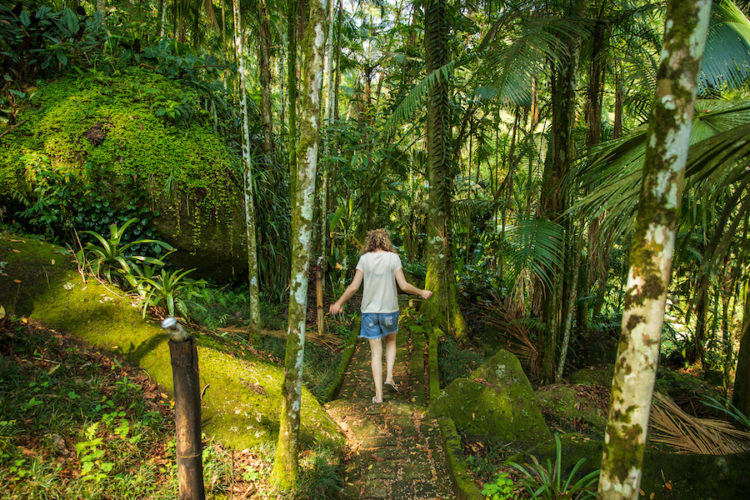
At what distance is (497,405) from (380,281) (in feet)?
5.49

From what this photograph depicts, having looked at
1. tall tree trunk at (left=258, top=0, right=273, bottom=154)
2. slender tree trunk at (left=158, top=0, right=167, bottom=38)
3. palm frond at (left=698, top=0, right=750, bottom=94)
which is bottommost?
palm frond at (left=698, top=0, right=750, bottom=94)

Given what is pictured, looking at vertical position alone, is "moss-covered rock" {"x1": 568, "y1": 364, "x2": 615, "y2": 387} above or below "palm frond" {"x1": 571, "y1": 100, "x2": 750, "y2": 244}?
below

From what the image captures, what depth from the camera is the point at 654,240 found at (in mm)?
1448

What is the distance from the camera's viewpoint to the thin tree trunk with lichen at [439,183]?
640 cm

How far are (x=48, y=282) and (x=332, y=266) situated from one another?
4820mm

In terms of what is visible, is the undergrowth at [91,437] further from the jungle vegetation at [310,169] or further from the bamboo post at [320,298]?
the bamboo post at [320,298]

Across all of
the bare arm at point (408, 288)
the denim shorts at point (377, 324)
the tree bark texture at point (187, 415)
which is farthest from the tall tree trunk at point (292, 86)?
the denim shorts at point (377, 324)

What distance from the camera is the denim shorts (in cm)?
433

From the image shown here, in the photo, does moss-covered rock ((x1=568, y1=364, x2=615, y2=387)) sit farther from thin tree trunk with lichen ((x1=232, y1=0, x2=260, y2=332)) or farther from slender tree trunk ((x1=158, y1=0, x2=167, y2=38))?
slender tree trunk ((x1=158, y1=0, x2=167, y2=38))

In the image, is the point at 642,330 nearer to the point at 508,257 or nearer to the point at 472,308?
the point at 508,257

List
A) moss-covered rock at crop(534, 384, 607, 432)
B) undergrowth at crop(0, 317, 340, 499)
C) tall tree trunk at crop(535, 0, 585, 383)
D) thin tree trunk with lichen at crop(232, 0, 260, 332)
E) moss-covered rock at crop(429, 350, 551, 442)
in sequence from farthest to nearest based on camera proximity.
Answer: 1. tall tree trunk at crop(535, 0, 585, 383)
2. thin tree trunk with lichen at crop(232, 0, 260, 332)
3. moss-covered rock at crop(534, 384, 607, 432)
4. moss-covered rock at crop(429, 350, 551, 442)
5. undergrowth at crop(0, 317, 340, 499)

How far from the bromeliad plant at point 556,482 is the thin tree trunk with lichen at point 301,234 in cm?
157

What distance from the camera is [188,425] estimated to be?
1987 mm

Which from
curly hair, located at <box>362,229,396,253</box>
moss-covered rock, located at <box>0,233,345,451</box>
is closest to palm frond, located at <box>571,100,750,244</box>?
curly hair, located at <box>362,229,396,253</box>
